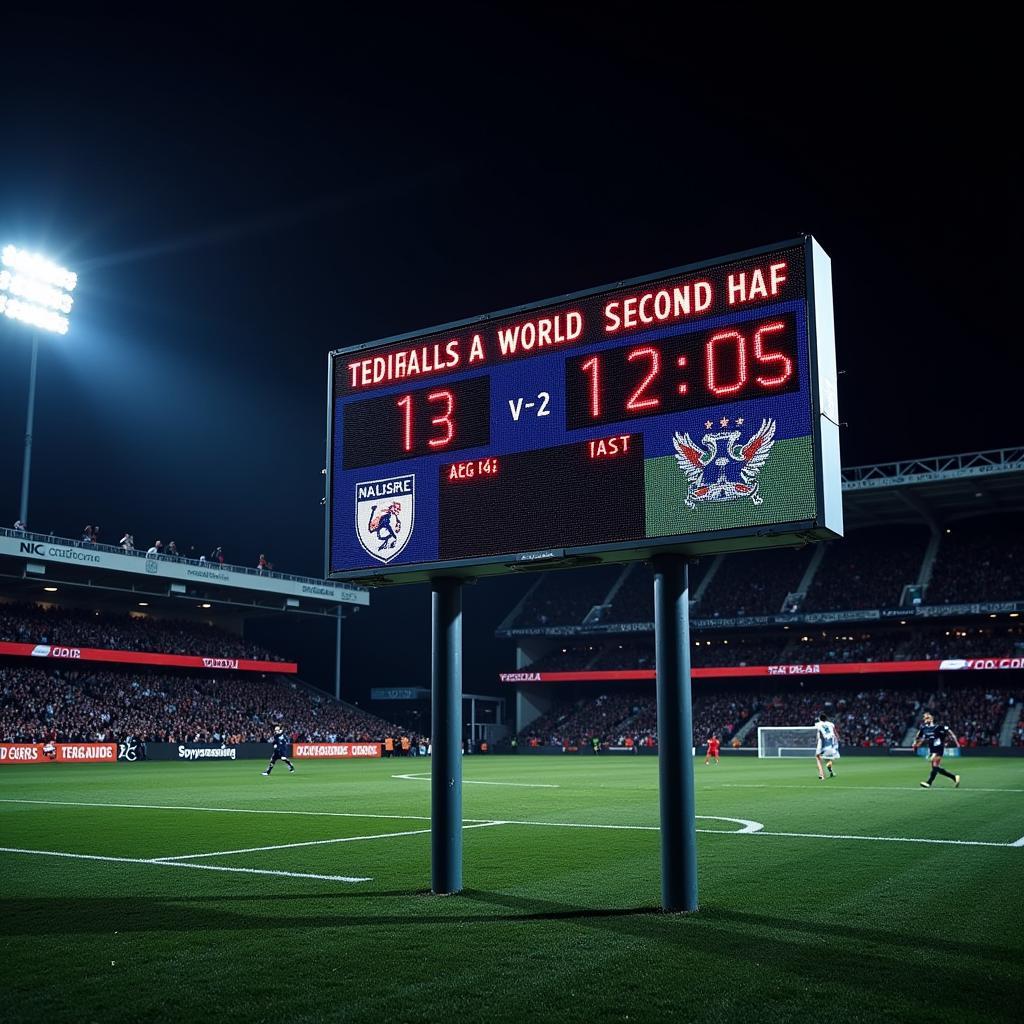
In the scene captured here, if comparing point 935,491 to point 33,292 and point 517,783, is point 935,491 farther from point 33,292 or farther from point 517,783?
point 33,292

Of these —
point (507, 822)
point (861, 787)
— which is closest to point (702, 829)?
point (507, 822)

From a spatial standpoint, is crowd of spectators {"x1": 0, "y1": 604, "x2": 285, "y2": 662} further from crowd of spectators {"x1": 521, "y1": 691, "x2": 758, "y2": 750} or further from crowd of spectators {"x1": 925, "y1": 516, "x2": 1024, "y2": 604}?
crowd of spectators {"x1": 925, "y1": 516, "x2": 1024, "y2": 604}

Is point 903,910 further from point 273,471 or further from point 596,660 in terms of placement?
point 596,660

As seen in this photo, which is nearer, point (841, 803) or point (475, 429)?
point (475, 429)

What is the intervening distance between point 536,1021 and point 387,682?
7676 centimetres

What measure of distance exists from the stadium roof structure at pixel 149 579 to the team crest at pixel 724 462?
46.7 meters

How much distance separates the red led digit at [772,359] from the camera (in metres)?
8.69

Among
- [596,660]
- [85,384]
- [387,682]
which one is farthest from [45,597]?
[596,660]

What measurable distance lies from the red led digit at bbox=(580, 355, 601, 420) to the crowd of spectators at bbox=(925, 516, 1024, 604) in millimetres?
57630

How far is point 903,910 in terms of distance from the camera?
8781 mm

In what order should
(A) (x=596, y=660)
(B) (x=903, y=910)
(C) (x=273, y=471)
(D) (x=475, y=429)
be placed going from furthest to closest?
(A) (x=596, y=660) → (C) (x=273, y=471) → (D) (x=475, y=429) → (B) (x=903, y=910)

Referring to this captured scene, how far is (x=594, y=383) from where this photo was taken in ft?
32.3

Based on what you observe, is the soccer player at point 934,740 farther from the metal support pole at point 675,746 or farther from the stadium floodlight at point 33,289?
the stadium floodlight at point 33,289

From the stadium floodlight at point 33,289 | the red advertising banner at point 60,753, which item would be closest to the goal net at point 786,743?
the red advertising banner at point 60,753
